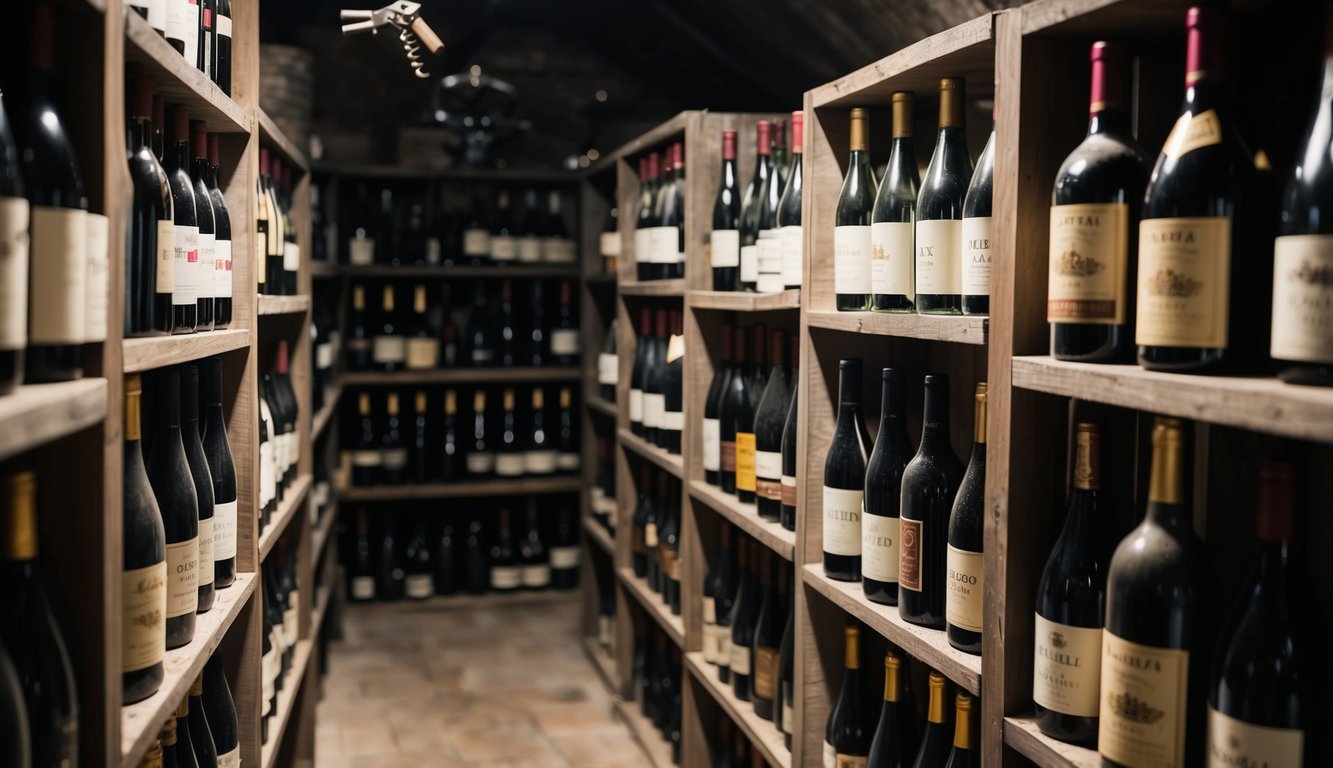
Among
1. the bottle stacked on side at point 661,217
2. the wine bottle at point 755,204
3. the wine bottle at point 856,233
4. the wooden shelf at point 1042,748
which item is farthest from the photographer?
the bottle stacked on side at point 661,217

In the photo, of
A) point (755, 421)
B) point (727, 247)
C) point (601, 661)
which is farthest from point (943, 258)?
point (601, 661)

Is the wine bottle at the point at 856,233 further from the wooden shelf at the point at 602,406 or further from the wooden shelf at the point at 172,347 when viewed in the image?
the wooden shelf at the point at 602,406

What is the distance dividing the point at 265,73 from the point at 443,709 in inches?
106

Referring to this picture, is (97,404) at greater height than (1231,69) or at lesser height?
lesser

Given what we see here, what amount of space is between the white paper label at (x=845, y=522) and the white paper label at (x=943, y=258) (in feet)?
1.59

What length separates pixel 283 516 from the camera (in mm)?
2742

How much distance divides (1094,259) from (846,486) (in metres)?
0.96

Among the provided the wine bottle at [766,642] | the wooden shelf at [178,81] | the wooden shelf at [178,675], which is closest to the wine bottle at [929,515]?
the wine bottle at [766,642]

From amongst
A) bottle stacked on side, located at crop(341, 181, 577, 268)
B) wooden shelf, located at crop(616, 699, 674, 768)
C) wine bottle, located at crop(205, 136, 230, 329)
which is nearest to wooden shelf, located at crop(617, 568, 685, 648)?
wooden shelf, located at crop(616, 699, 674, 768)

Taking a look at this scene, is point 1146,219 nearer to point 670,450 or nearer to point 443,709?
point 670,450

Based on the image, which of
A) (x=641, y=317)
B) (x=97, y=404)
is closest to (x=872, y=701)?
(x=97, y=404)

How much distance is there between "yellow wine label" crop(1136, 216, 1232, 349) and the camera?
1.15m

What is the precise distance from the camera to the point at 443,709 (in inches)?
163

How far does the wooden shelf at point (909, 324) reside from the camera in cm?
157
